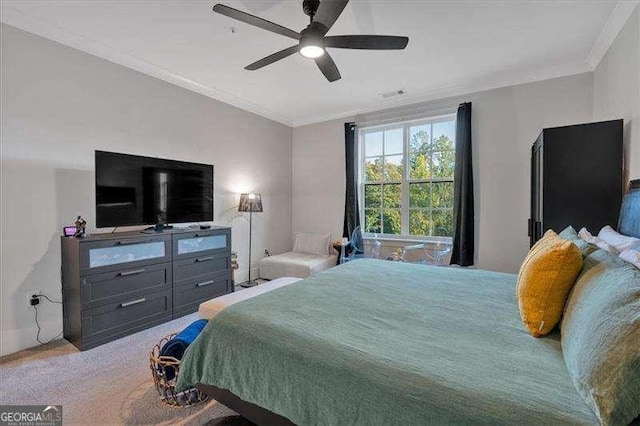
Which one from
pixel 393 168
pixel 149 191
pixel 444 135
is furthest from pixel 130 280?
pixel 444 135

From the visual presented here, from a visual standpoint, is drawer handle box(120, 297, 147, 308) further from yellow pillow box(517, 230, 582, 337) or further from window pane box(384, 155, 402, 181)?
window pane box(384, 155, 402, 181)

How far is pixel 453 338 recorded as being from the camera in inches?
49.8

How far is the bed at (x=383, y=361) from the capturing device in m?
0.92

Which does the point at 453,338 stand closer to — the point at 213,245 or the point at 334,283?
the point at 334,283

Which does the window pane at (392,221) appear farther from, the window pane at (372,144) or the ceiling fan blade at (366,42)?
the ceiling fan blade at (366,42)

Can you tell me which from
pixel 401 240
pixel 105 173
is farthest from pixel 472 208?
pixel 105 173

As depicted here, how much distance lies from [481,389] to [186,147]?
3.97m

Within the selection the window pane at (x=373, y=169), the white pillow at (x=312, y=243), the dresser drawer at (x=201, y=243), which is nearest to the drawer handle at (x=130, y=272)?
the dresser drawer at (x=201, y=243)

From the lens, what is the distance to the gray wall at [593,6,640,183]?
2256 mm

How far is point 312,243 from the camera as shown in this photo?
5.12 metres

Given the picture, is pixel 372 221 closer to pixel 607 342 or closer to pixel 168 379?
pixel 168 379

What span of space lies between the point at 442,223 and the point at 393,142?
1464 millimetres

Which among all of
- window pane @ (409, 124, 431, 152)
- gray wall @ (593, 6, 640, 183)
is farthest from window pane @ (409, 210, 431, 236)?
gray wall @ (593, 6, 640, 183)

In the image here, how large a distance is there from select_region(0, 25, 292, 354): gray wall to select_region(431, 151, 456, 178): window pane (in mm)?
3361
